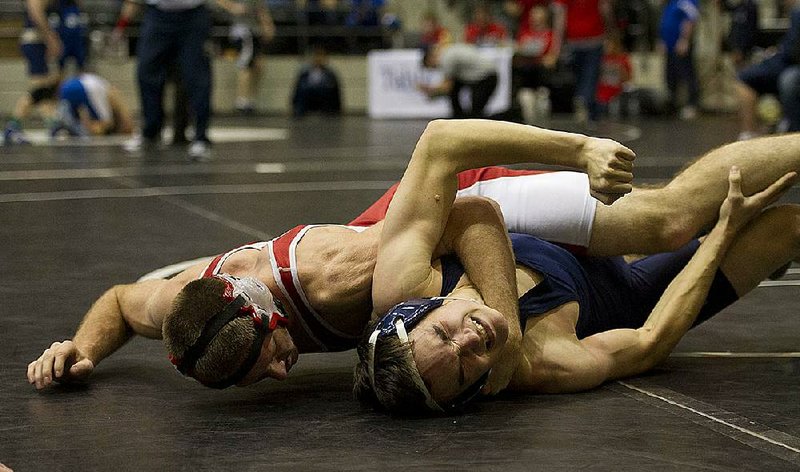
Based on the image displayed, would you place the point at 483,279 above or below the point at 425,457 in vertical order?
above

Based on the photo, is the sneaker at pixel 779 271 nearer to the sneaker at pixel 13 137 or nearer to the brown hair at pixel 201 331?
the brown hair at pixel 201 331

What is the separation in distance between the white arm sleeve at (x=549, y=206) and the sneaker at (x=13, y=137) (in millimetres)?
8358

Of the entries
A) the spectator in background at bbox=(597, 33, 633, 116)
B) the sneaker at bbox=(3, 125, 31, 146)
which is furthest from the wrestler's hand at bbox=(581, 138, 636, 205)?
the spectator in background at bbox=(597, 33, 633, 116)

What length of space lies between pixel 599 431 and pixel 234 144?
27.7 ft

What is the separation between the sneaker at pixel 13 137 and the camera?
10.9 metres

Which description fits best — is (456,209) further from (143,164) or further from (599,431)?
(143,164)

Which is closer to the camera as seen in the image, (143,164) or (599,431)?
(599,431)

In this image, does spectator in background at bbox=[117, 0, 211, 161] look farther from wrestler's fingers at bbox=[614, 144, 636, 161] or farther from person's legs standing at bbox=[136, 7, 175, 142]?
wrestler's fingers at bbox=[614, 144, 636, 161]

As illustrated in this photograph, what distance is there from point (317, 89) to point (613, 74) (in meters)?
3.68

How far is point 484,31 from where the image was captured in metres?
15.7

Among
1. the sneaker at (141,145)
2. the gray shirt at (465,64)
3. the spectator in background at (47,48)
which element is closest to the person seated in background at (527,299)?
the sneaker at (141,145)

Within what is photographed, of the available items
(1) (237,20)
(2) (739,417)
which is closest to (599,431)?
Result: (2) (739,417)

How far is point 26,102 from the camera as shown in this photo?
1269 cm

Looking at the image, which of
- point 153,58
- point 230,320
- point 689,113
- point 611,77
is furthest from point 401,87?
point 230,320
